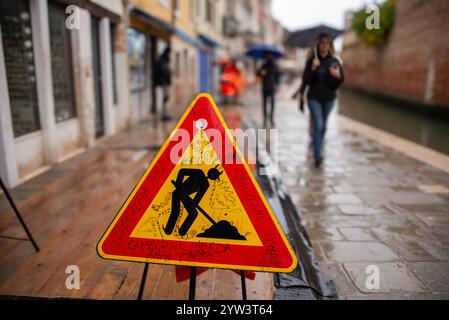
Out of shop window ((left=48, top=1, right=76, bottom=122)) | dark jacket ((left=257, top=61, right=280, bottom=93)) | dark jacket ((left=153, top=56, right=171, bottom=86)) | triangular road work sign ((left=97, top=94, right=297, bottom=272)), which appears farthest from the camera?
dark jacket ((left=153, top=56, right=171, bottom=86))

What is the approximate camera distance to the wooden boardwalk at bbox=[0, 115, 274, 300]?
9.59 ft

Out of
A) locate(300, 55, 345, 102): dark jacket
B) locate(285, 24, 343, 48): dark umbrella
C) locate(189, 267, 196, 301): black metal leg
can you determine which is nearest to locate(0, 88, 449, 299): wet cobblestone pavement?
locate(189, 267, 196, 301): black metal leg

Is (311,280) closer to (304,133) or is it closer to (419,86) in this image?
(304,133)

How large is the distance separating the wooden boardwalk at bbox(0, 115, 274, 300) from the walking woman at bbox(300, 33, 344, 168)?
110 inches

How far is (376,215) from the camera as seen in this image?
4.43m

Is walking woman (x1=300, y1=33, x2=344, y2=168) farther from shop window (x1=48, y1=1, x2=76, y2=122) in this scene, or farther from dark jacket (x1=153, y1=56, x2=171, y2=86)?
dark jacket (x1=153, y1=56, x2=171, y2=86)

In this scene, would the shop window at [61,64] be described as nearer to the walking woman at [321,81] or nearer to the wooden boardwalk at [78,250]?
the wooden boardwalk at [78,250]

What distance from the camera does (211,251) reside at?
7.51 ft

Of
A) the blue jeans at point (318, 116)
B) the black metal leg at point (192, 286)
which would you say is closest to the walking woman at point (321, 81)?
the blue jeans at point (318, 116)

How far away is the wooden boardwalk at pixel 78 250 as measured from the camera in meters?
2.92

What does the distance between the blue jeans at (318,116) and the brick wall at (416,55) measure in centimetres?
1121

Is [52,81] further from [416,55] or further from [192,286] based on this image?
[416,55]

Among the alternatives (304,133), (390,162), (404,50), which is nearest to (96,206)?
(390,162)


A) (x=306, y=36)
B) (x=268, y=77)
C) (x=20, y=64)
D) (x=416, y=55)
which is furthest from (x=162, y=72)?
(x=416, y=55)
